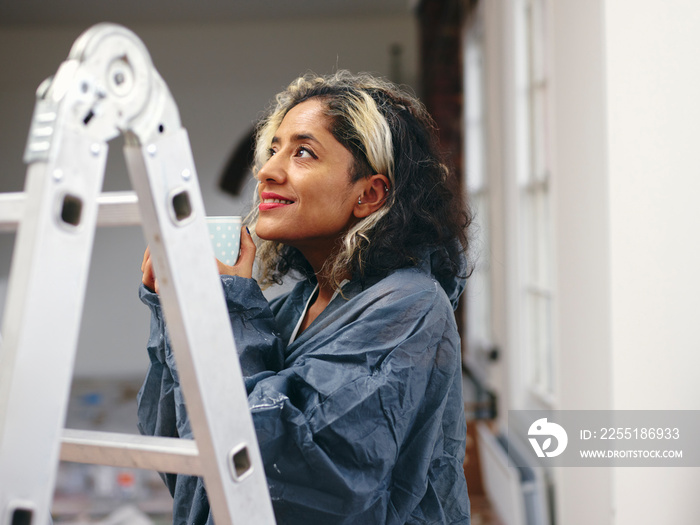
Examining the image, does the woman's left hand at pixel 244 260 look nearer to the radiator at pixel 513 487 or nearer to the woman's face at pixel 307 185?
the woman's face at pixel 307 185

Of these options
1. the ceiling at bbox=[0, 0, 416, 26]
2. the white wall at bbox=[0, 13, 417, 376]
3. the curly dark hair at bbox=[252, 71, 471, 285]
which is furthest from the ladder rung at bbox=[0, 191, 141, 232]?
the white wall at bbox=[0, 13, 417, 376]

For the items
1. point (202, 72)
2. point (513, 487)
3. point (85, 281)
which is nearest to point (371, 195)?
point (85, 281)

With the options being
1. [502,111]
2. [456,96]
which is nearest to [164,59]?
[456,96]

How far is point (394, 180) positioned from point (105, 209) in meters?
0.57

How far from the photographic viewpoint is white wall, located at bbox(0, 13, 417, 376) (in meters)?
5.05

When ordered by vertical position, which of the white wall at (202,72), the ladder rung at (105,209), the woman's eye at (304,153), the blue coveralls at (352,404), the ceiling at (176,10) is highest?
the ceiling at (176,10)

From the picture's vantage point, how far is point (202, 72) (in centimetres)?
511

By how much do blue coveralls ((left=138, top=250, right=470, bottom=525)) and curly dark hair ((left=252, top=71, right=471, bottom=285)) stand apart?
0.04 m

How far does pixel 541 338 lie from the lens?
9.07 feet

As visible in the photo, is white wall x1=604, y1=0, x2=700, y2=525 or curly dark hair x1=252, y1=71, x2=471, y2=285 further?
white wall x1=604, y1=0, x2=700, y2=525

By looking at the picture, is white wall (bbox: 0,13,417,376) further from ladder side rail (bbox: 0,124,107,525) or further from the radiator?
ladder side rail (bbox: 0,124,107,525)

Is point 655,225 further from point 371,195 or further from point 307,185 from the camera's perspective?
point 307,185

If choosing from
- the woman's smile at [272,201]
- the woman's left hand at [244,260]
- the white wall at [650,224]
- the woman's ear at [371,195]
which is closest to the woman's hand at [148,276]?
the woman's left hand at [244,260]

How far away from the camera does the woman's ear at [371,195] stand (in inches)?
43.4
